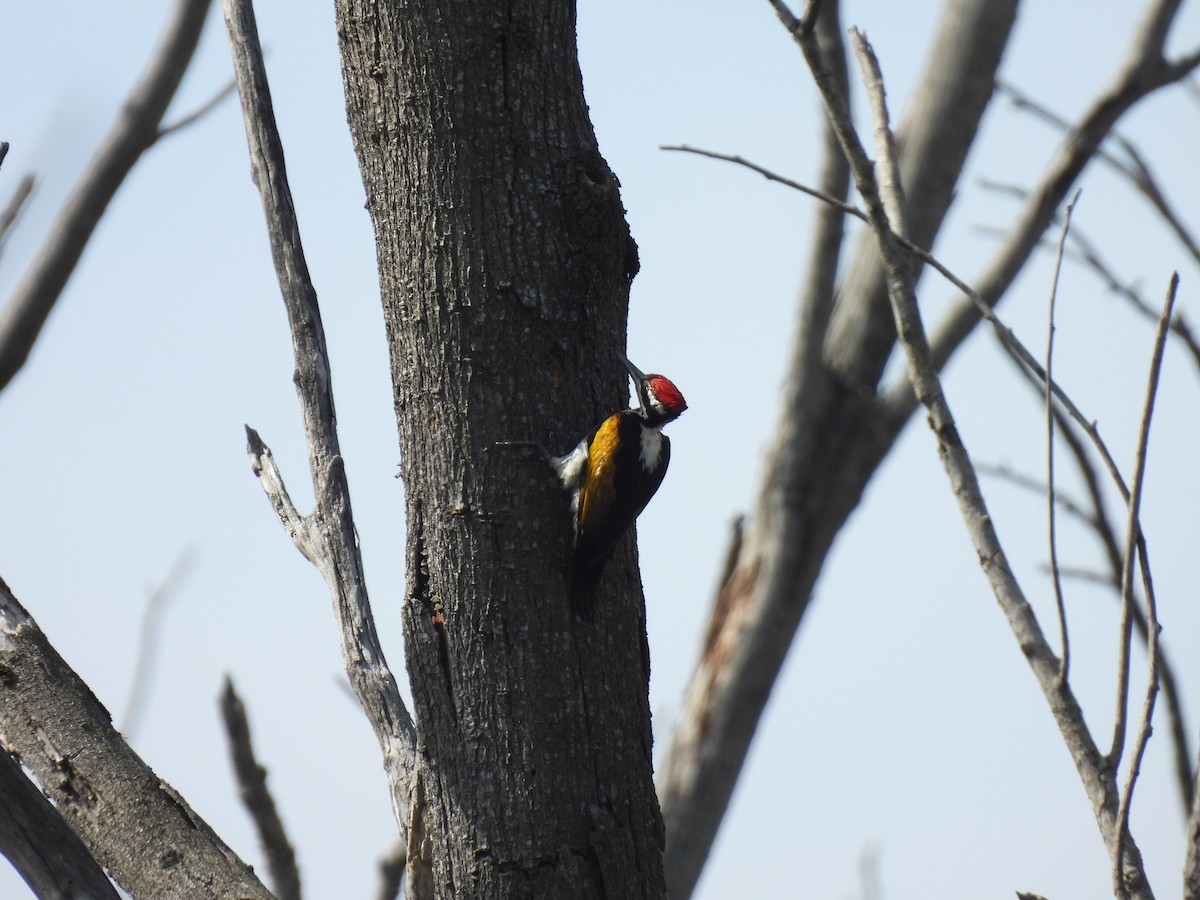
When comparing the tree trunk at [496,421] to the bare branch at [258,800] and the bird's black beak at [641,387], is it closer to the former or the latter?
the bare branch at [258,800]

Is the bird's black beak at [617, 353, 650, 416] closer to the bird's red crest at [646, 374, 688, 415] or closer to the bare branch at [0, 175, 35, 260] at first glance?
the bird's red crest at [646, 374, 688, 415]

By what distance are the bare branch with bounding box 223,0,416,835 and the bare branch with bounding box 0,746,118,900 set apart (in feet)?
2.27

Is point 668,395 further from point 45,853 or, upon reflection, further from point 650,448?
point 45,853

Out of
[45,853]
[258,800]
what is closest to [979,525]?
[45,853]

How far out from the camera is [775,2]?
112 inches

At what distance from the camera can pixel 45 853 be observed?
235cm

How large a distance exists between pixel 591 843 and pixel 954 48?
4496 mm

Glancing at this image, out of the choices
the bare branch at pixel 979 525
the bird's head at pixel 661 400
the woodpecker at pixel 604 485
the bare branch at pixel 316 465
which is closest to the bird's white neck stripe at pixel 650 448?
the woodpecker at pixel 604 485

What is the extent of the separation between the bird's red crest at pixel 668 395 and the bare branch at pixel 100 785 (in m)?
2.70

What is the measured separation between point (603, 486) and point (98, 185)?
241 cm

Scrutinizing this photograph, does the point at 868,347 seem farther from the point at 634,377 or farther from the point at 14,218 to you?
the point at 14,218

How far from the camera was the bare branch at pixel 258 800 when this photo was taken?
341 cm

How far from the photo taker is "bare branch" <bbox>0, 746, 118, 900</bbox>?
7.70 ft

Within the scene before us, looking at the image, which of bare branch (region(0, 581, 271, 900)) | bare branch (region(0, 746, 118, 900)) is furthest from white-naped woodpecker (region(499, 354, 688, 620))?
bare branch (region(0, 746, 118, 900))
